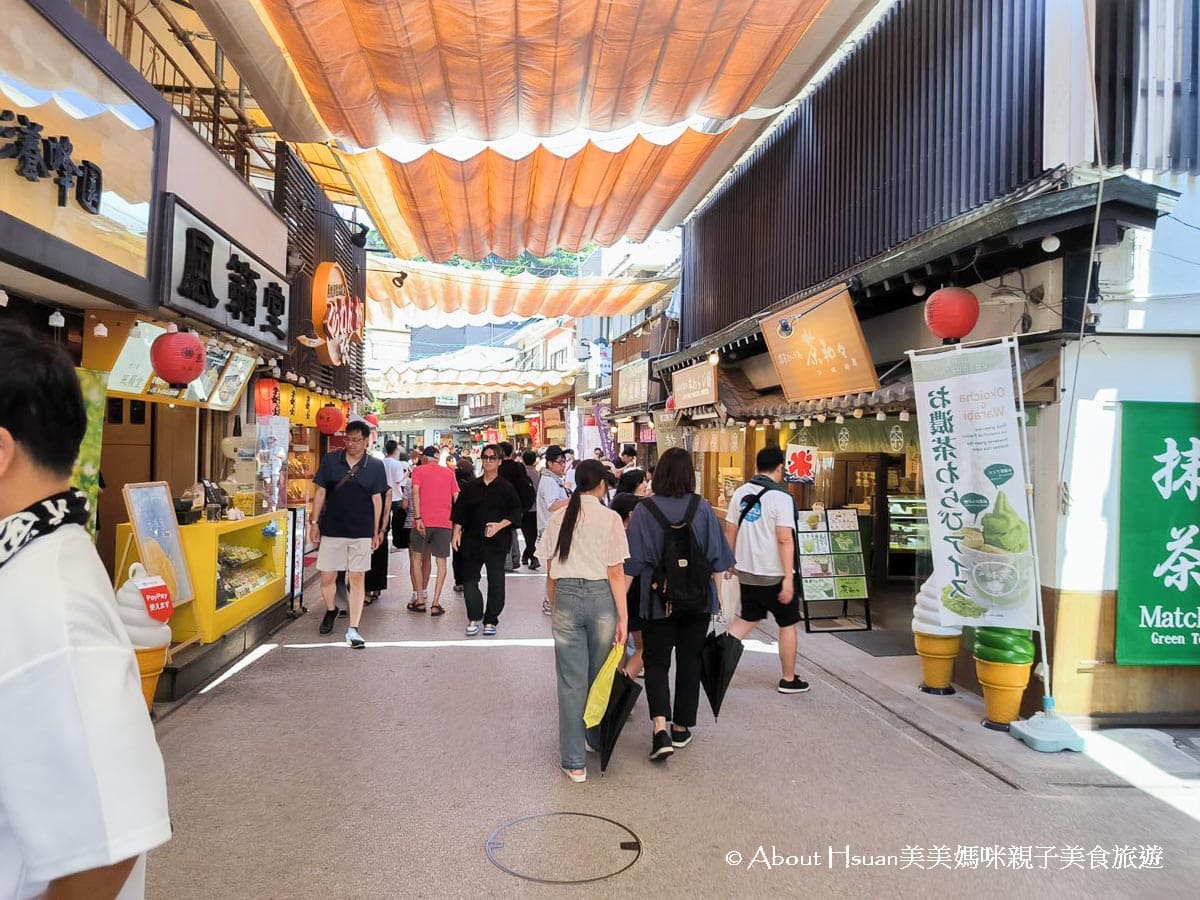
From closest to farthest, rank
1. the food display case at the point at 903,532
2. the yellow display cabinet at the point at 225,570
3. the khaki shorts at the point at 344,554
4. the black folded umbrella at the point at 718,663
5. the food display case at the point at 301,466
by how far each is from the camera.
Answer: the black folded umbrella at the point at 718,663 < the yellow display cabinet at the point at 225,570 < the khaki shorts at the point at 344,554 < the food display case at the point at 903,532 < the food display case at the point at 301,466

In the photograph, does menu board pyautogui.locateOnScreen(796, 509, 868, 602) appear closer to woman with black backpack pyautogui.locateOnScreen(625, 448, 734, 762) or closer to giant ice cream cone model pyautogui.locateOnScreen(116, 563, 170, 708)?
woman with black backpack pyautogui.locateOnScreen(625, 448, 734, 762)

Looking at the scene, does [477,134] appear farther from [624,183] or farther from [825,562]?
[825,562]

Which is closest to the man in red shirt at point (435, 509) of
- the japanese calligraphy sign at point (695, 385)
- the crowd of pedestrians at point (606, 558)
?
the crowd of pedestrians at point (606, 558)

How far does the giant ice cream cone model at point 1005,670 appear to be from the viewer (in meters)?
5.75

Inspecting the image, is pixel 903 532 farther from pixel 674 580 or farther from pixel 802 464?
pixel 674 580

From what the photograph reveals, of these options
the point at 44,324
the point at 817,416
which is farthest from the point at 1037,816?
the point at 44,324

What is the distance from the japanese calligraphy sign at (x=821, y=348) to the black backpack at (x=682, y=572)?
3692mm

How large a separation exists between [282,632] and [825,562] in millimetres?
6368

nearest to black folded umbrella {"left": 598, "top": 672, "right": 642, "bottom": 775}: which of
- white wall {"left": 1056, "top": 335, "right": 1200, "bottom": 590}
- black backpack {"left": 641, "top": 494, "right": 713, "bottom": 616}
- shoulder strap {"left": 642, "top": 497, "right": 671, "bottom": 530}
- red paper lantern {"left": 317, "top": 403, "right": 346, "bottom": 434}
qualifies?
black backpack {"left": 641, "top": 494, "right": 713, "bottom": 616}

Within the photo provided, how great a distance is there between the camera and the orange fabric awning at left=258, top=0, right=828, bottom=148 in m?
6.24

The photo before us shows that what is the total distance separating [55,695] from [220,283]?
8.06 metres

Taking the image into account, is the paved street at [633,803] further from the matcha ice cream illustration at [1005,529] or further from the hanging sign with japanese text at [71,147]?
the hanging sign with japanese text at [71,147]

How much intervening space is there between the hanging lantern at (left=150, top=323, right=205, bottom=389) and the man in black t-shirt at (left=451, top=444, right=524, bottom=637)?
2938mm

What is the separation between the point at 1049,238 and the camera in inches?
222
